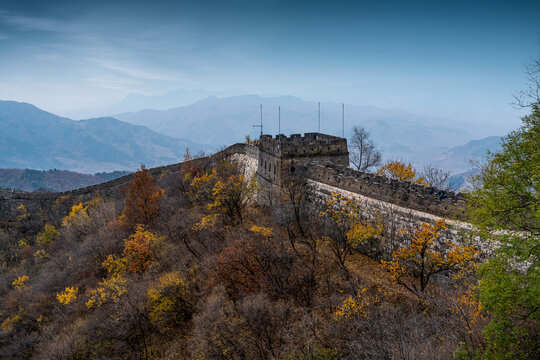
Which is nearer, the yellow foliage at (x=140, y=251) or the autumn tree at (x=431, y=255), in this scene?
the autumn tree at (x=431, y=255)

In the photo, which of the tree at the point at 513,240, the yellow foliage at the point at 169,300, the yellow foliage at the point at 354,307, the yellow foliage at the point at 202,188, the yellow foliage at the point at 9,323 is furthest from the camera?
the yellow foliage at the point at 202,188

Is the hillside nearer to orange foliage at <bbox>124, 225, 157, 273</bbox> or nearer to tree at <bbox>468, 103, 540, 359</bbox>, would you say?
orange foliage at <bbox>124, 225, 157, 273</bbox>

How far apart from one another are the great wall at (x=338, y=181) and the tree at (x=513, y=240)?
4841mm

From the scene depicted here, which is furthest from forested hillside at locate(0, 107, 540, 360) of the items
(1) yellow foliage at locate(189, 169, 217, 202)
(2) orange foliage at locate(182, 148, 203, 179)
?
(2) orange foliage at locate(182, 148, 203, 179)

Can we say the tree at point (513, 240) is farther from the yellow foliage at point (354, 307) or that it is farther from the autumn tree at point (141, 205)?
the autumn tree at point (141, 205)

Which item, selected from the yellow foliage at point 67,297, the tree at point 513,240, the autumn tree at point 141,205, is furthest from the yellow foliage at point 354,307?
the autumn tree at point 141,205

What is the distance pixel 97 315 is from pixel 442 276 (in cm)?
1950

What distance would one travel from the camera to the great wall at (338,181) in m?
15.7

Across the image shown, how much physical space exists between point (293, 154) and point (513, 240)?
16560 mm

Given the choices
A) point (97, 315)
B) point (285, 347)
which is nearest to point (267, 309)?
point (285, 347)

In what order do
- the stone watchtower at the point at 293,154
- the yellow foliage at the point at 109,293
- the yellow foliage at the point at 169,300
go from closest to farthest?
the yellow foliage at the point at 169,300
the yellow foliage at the point at 109,293
the stone watchtower at the point at 293,154

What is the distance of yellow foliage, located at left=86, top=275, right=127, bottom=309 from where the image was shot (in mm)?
20170

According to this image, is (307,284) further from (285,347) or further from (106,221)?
(106,221)

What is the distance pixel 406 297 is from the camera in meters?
15.3
